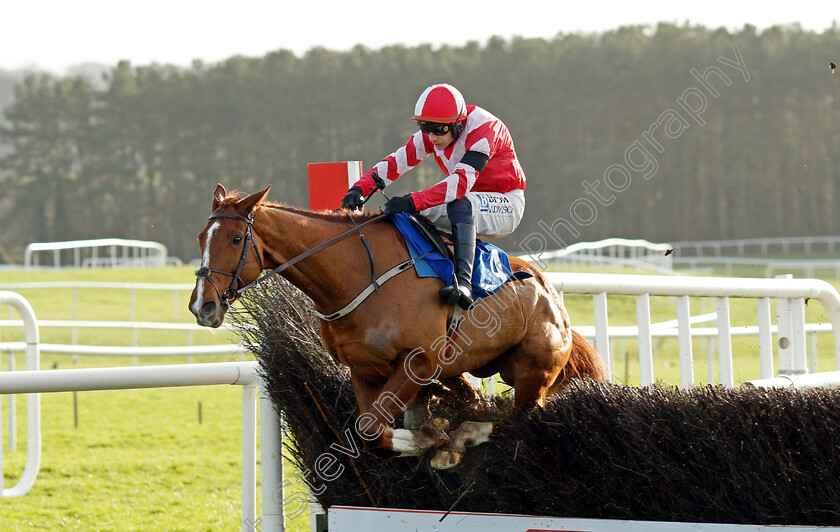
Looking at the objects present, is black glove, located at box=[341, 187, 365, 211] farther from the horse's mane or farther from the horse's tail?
the horse's tail

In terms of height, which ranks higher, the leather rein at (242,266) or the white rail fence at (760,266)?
the white rail fence at (760,266)

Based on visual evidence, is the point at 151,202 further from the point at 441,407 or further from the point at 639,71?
the point at 441,407

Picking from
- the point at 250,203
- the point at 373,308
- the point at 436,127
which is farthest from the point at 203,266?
the point at 436,127

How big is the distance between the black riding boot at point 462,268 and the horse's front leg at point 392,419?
0.89 feet

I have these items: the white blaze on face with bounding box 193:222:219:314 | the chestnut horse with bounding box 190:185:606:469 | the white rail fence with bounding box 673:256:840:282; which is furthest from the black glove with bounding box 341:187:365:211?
the white rail fence with bounding box 673:256:840:282

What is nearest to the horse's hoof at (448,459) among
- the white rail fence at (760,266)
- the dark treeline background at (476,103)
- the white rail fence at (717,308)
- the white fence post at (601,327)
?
the white rail fence at (717,308)

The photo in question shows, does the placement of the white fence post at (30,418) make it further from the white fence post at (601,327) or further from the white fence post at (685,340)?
the white fence post at (685,340)

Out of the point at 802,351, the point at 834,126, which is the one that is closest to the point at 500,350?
the point at 802,351

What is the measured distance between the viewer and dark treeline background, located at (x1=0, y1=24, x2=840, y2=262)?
3844cm

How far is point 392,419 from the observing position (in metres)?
3.32

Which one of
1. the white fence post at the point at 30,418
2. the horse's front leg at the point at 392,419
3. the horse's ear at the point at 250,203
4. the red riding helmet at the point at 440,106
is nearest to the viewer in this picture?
the horse's ear at the point at 250,203

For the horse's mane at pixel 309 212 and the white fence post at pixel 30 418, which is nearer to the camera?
the horse's mane at pixel 309 212

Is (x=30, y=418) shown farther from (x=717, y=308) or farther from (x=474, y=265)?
(x=717, y=308)

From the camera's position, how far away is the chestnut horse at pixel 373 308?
317 centimetres
